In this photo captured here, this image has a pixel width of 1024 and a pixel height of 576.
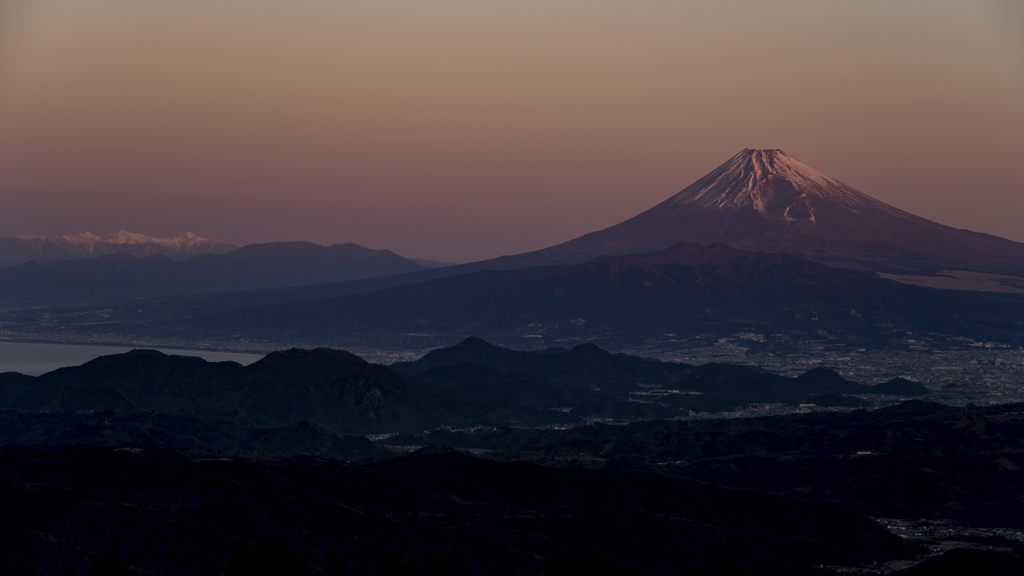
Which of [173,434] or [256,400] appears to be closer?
[173,434]

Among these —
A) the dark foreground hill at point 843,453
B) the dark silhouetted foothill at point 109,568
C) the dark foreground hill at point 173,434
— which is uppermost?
the dark silhouetted foothill at point 109,568

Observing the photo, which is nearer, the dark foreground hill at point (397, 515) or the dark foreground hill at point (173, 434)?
the dark foreground hill at point (397, 515)

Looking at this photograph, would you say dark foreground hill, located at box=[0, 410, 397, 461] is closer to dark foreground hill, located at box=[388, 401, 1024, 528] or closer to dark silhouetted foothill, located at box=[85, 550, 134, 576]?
dark foreground hill, located at box=[388, 401, 1024, 528]

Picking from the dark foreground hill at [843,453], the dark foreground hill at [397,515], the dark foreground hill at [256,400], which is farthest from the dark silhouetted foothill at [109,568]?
the dark foreground hill at [256,400]

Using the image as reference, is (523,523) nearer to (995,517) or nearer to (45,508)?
(45,508)

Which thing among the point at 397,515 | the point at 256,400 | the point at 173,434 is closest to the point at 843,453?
the point at 397,515

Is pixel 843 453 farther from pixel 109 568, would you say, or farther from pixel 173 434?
pixel 109 568

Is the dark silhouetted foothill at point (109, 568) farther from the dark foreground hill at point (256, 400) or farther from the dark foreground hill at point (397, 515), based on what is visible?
the dark foreground hill at point (256, 400)

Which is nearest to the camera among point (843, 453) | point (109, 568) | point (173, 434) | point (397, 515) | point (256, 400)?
point (109, 568)

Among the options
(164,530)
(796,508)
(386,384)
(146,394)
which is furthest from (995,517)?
(146,394)
